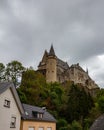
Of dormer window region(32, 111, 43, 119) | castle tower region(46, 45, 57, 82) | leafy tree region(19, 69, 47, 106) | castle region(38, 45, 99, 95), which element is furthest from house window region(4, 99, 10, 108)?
castle tower region(46, 45, 57, 82)

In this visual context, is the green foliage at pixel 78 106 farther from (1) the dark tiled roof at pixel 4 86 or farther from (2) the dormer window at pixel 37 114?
(1) the dark tiled roof at pixel 4 86

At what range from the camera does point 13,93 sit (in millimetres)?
28797

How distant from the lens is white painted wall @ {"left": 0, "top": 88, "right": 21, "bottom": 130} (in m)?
26.4

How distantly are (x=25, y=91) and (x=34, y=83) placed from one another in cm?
379

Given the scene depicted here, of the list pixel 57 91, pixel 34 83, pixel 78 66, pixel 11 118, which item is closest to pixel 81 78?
pixel 78 66

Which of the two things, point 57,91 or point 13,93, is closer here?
point 13,93

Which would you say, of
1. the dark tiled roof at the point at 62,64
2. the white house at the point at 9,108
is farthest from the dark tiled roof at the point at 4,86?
the dark tiled roof at the point at 62,64

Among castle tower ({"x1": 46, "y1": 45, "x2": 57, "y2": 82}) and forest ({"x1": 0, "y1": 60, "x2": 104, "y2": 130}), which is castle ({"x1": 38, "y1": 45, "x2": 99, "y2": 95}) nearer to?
castle tower ({"x1": 46, "y1": 45, "x2": 57, "y2": 82})

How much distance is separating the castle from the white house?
64800 millimetres

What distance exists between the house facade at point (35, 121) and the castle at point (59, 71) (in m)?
58.4

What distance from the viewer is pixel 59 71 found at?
11006cm

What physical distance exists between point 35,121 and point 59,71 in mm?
78558

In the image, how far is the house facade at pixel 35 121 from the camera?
30.5 meters

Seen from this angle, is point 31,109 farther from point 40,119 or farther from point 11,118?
point 11,118
